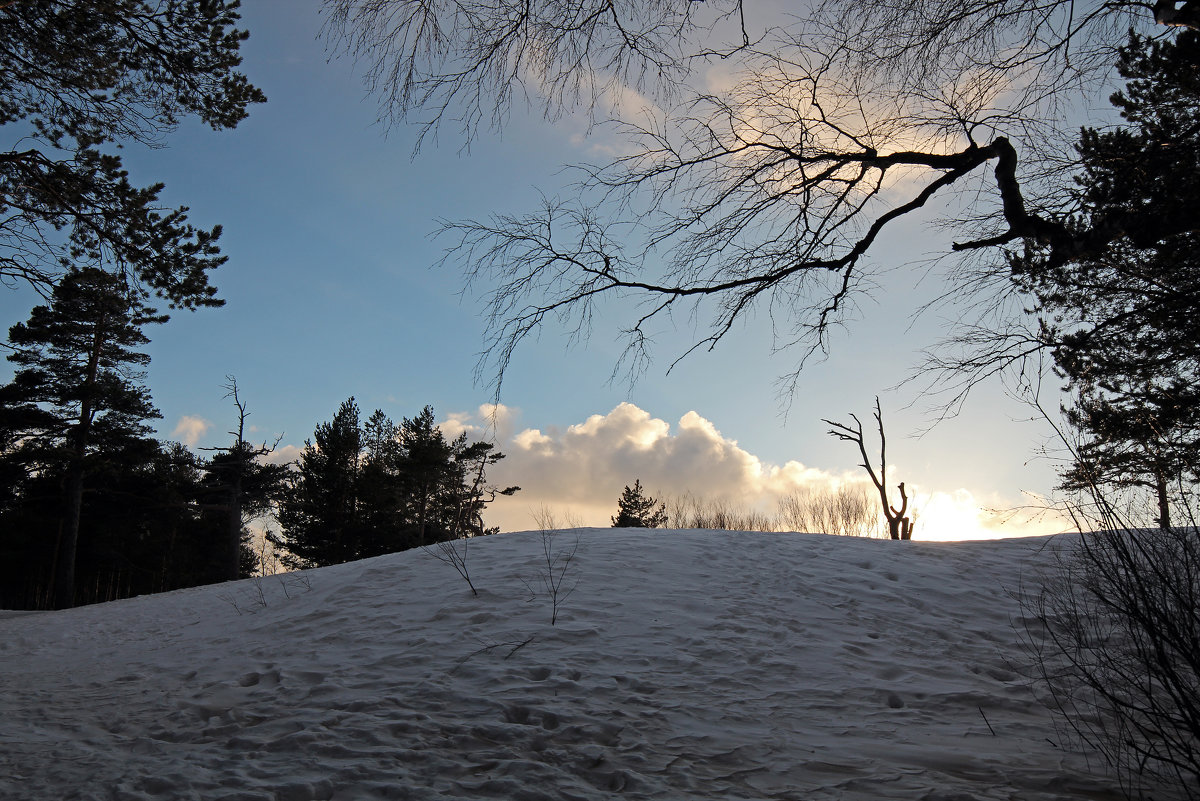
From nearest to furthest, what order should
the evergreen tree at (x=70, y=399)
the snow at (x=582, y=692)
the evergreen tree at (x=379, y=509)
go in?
the snow at (x=582, y=692)
the evergreen tree at (x=70, y=399)
the evergreen tree at (x=379, y=509)

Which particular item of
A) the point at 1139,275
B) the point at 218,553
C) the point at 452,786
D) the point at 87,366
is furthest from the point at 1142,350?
the point at 218,553

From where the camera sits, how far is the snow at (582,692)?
2.89 metres

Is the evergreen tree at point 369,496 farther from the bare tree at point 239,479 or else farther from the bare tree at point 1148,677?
the bare tree at point 1148,677

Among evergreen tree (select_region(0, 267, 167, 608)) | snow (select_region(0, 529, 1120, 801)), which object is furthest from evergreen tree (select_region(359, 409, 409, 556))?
snow (select_region(0, 529, 1120, 801))

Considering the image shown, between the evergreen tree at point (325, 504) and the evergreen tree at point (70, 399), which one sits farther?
the evergreen tree at point (325, 504)

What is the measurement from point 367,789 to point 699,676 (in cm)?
200

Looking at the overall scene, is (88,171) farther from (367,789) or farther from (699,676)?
(699,676)

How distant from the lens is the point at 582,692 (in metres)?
3.76

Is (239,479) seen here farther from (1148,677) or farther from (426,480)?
(1148,677)

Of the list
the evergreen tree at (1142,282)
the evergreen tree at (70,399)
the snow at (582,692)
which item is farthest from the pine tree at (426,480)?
the evergreen tree at (1142,282)

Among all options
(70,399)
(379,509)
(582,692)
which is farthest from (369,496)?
(582,692)

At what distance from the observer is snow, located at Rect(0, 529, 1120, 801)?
9.48 ft

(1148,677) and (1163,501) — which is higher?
(1163,501)

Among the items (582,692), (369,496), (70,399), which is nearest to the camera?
(582,692)
